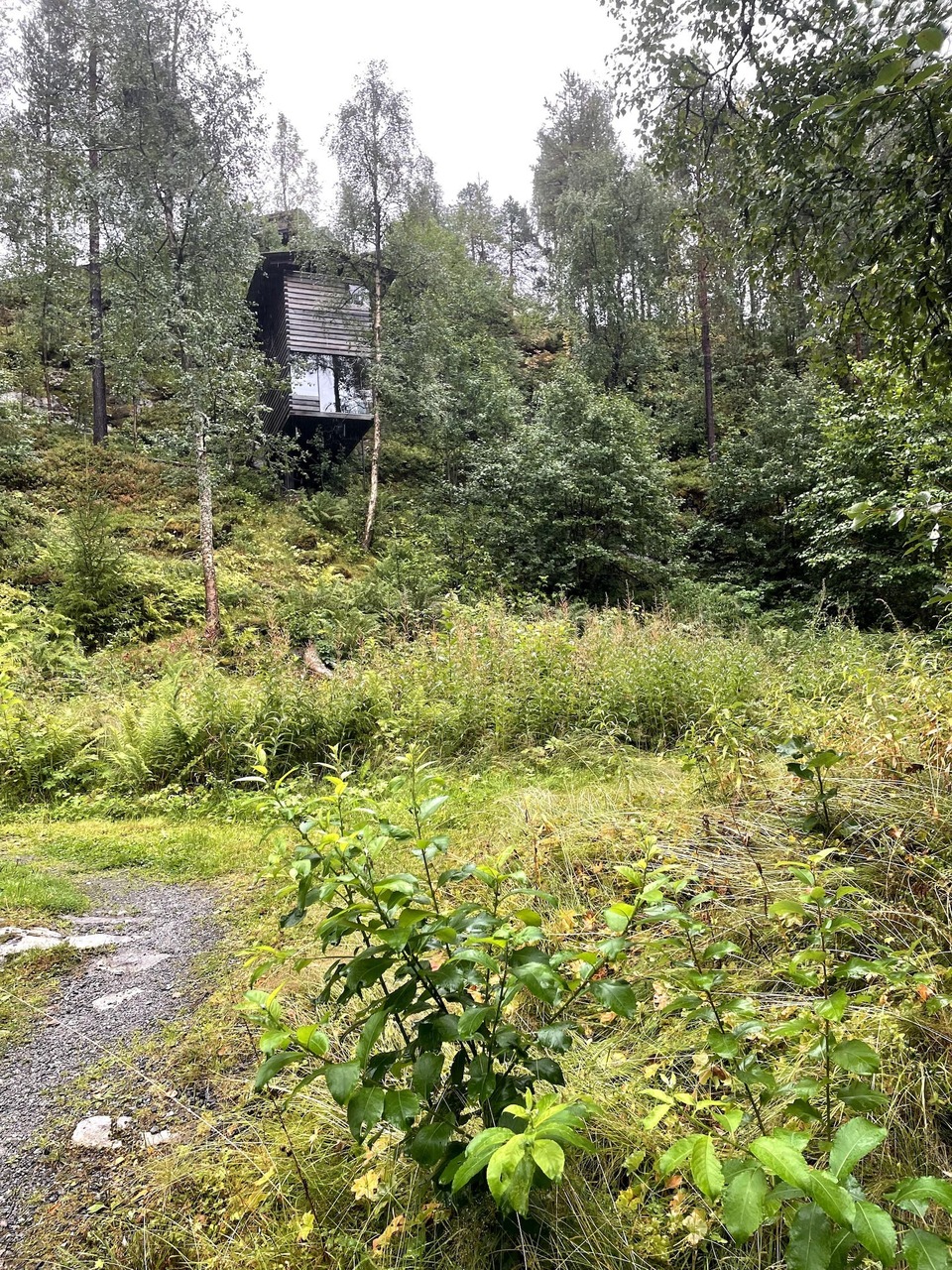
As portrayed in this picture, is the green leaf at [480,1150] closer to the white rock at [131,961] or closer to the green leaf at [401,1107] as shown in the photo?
the green leaf at [401,1107]

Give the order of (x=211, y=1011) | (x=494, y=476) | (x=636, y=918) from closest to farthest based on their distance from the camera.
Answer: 1. (x=636, y=918)
2. (x=211, y=1011)
3. (x=494, y=476)

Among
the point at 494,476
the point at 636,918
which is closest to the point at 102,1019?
the point at 636,918

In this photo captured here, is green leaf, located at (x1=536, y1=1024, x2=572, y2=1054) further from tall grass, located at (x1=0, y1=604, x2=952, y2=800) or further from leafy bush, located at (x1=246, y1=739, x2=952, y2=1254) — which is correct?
tall grass, located at (x1=0, y1=604, x2=952, y2=800)

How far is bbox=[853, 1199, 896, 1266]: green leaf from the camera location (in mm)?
892

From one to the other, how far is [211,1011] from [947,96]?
14.9 feet

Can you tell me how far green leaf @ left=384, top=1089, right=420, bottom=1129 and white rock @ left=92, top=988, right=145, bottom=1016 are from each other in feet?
6.99

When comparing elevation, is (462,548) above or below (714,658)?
above

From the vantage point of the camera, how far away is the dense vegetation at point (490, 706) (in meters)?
1.49

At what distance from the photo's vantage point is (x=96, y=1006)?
110 inches

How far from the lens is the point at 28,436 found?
15.5m

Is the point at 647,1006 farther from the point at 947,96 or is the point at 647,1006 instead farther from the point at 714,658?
the point at 714,658

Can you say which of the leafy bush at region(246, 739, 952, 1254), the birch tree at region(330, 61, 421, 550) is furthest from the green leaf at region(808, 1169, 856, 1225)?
the birch tree at region(330, 61, 421, 550)

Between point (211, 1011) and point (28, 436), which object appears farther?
point (28, 436)

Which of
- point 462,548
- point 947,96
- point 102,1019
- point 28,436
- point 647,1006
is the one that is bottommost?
point 102,1019
